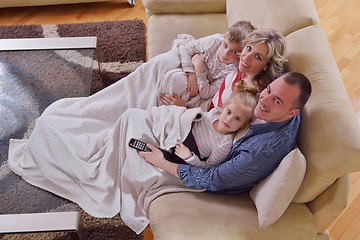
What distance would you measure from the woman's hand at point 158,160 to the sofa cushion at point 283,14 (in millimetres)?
702

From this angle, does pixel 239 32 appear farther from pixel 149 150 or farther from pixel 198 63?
pixel 149 150

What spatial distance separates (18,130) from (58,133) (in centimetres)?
28

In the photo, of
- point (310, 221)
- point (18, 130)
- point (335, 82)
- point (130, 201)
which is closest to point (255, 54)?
point (335, 82)

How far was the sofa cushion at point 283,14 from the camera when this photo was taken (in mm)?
1868

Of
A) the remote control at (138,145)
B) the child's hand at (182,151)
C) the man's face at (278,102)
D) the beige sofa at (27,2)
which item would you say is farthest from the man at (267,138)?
the beige sofa at (27,2)

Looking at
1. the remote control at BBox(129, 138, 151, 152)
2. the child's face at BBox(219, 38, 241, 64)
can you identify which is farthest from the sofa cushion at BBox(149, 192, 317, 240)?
the child's face at BBox(219, 38, 241, 64)

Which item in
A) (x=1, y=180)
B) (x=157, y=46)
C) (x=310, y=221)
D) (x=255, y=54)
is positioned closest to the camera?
(x=310, y=221)

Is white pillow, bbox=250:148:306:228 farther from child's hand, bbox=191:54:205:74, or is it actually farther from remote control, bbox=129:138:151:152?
child's hand, bbox=191:54:205:74

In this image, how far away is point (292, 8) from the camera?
190 centimetres

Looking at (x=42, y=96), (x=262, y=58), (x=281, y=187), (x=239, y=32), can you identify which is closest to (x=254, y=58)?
(x=262, y=58)

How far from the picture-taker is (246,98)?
163 centimetres

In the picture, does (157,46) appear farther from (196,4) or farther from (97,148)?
(97,148)

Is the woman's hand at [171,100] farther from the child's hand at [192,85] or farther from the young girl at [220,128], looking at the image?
the young girl at [220,128]

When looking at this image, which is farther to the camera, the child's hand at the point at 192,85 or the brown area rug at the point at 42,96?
the child's hand at the point at 192,85
